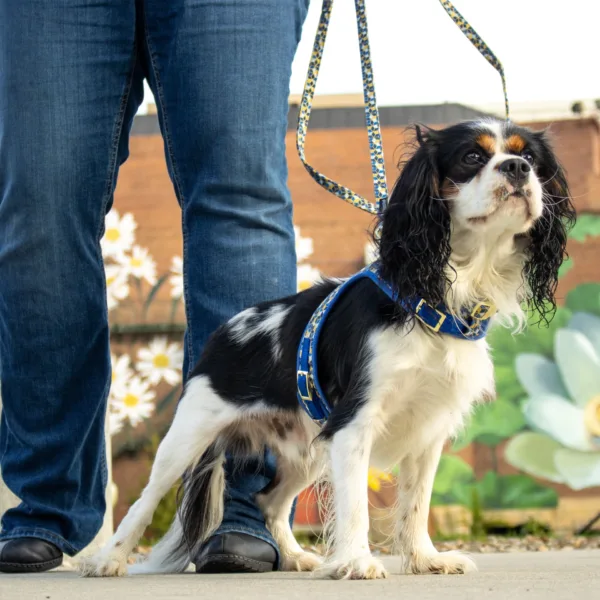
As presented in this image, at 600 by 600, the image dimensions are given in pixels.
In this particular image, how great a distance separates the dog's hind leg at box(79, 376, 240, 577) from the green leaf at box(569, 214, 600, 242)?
4242mm

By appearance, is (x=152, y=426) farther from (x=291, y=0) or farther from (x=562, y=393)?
(x=291, y=0)

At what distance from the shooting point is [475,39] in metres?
2.66

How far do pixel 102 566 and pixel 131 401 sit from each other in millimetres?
3781

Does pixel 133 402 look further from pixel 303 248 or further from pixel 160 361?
pixel 303 248

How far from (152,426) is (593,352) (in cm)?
292

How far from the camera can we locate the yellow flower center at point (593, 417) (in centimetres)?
615

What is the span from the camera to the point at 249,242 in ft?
8.59

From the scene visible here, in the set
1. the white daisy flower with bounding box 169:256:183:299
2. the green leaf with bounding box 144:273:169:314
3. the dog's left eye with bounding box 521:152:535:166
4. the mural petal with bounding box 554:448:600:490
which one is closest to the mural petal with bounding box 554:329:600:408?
the mural petal with bounding box 554:448:600:490

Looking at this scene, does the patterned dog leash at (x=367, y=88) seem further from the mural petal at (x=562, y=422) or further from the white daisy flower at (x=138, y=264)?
the mural petal at (x=562, y=422)

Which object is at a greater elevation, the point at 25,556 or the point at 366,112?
the point at 366,112

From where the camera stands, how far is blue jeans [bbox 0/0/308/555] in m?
2.53

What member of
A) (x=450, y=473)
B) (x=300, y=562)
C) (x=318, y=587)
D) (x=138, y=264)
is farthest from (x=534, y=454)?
(x=318, y=587)

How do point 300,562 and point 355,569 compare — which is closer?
point 355,569

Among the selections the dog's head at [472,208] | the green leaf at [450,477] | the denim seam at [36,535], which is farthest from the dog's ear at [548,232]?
the green leaf at [450,477]
